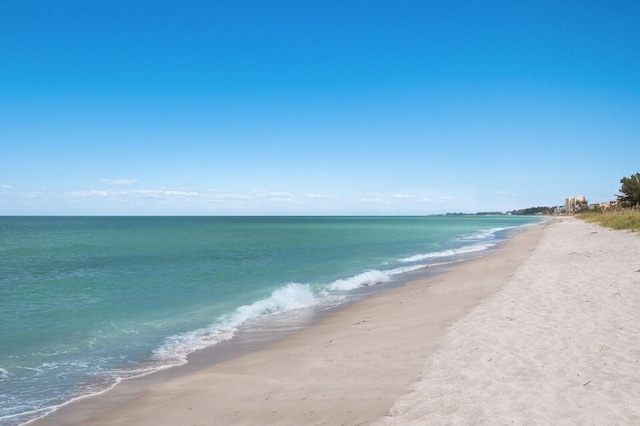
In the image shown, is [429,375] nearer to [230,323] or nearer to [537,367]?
[537,367]

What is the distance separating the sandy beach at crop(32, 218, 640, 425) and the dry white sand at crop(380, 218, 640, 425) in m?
0.02

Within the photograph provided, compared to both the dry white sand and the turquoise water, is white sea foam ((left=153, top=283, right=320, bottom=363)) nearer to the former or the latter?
the turquoise water

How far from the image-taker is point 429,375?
257 inches

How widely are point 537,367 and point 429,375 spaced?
1650mm

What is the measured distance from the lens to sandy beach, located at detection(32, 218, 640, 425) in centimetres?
529

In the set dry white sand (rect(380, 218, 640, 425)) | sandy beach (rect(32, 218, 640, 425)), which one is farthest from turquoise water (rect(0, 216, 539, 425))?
dry white sand (rect(380, 218, 640, 425))

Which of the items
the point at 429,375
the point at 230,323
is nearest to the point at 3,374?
the point at 230,323

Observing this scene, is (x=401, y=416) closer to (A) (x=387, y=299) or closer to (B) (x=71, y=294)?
(A) (x=387, y=299)

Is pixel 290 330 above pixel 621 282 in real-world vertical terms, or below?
below

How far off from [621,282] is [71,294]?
21.6 meters

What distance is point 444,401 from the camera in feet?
17.9

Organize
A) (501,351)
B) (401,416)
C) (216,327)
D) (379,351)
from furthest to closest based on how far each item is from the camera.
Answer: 1. (216,327)
2. (379,351)
3. (501,351)
4. (401,416)

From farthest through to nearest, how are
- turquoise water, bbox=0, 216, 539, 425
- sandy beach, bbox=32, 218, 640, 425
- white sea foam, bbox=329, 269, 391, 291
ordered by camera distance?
white sea foam, bbox=329, 269, 391, 291, turquoise water, bbox=0, 216, 539, 425, sandy beach, bbox=32, 218, 640, 425

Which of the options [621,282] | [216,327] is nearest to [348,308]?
[216,327]
